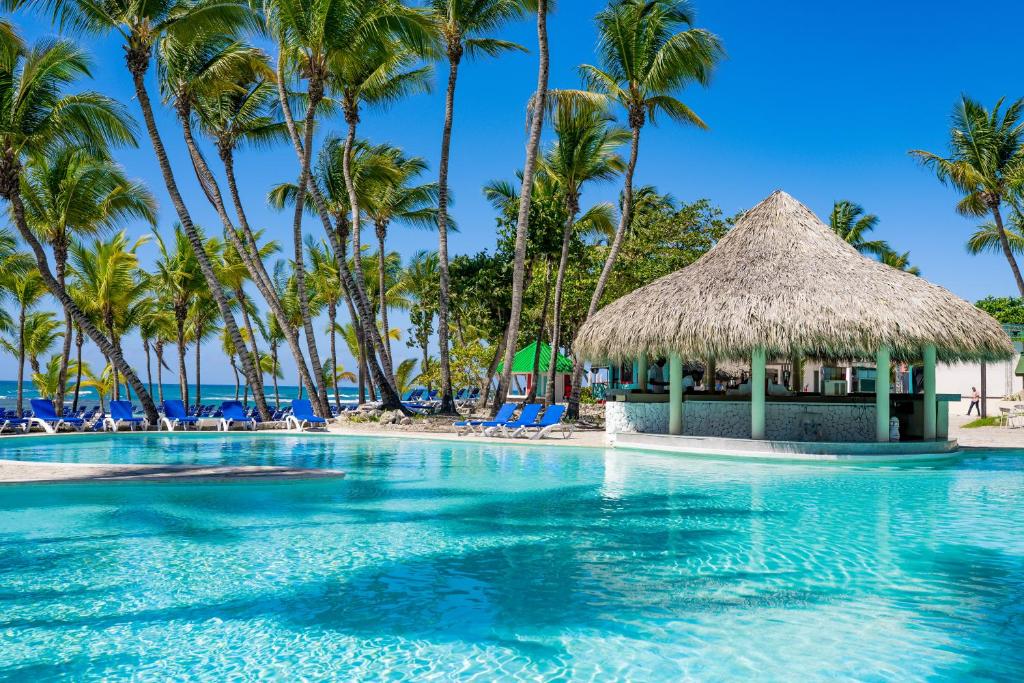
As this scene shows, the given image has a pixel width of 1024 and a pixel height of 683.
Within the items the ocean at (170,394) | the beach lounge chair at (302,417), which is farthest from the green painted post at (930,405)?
the ocean at (170,394)

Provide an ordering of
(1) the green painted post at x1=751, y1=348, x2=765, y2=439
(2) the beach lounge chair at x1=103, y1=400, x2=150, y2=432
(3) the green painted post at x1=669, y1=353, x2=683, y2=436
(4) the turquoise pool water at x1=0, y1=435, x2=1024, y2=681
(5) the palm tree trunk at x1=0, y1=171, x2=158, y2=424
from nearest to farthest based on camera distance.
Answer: (4) the turquoise pool water at x1=0, y1=435, x2=1024, y2=681, (1) the green painted post at x1=751, y1=348, x2=765, y2=439, (3) the green painted post at x1=669, y1=353, x2=683, y2=436, (5) the palm tree trunk at x1=0, y1=171, x2=158, y2=424, (2) the beach lounge chair at x1=103, y1=400, x2=150, y2=432

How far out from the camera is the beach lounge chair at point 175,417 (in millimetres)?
17312

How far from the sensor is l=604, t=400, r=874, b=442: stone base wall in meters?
13.3

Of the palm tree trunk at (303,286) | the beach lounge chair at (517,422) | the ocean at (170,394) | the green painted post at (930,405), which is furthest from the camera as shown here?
the ocean at (170,394)

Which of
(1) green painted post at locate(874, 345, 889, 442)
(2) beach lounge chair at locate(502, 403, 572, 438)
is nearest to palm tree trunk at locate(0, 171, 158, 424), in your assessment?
(2) beach lounge chair at locate(502, 403, 572, 438)

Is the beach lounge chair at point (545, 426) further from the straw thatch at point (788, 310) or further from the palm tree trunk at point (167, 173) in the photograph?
the palm tree trunk at point (167, 173)

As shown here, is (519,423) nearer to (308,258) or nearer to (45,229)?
(45,229)

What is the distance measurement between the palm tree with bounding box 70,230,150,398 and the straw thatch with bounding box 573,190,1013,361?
15059mm

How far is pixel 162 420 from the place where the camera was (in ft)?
57.1

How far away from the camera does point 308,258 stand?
33.9m

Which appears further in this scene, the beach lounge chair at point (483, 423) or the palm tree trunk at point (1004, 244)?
the palm tree trunk at point (1004, 244)

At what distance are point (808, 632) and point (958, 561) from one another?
2.29 meters

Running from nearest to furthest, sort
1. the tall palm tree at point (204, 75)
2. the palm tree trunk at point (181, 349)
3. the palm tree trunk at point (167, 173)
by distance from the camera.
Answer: the palm tree trunk at point (167, 173), the tall palm tree at point (204, 75), the palm tree trunk at point (181, 349)

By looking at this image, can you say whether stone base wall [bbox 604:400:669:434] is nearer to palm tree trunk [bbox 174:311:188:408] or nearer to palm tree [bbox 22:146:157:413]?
palm tree [bbox 22:146:157:413]
